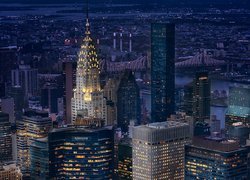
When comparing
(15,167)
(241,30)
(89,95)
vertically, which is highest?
(241,30)

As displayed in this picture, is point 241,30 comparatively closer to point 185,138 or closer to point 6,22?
point 185,138

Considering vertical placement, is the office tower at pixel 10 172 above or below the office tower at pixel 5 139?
below

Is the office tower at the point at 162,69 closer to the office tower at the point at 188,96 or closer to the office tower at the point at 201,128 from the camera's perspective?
the office tower at the point at 188,96

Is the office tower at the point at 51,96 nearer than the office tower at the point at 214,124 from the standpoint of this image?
No

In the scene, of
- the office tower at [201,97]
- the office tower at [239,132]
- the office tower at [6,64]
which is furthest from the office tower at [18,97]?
the office tower at [239,132]

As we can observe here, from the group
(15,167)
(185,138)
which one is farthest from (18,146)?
(185,138)

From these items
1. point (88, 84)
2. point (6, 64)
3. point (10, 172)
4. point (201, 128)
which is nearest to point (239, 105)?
point (201, 128)
